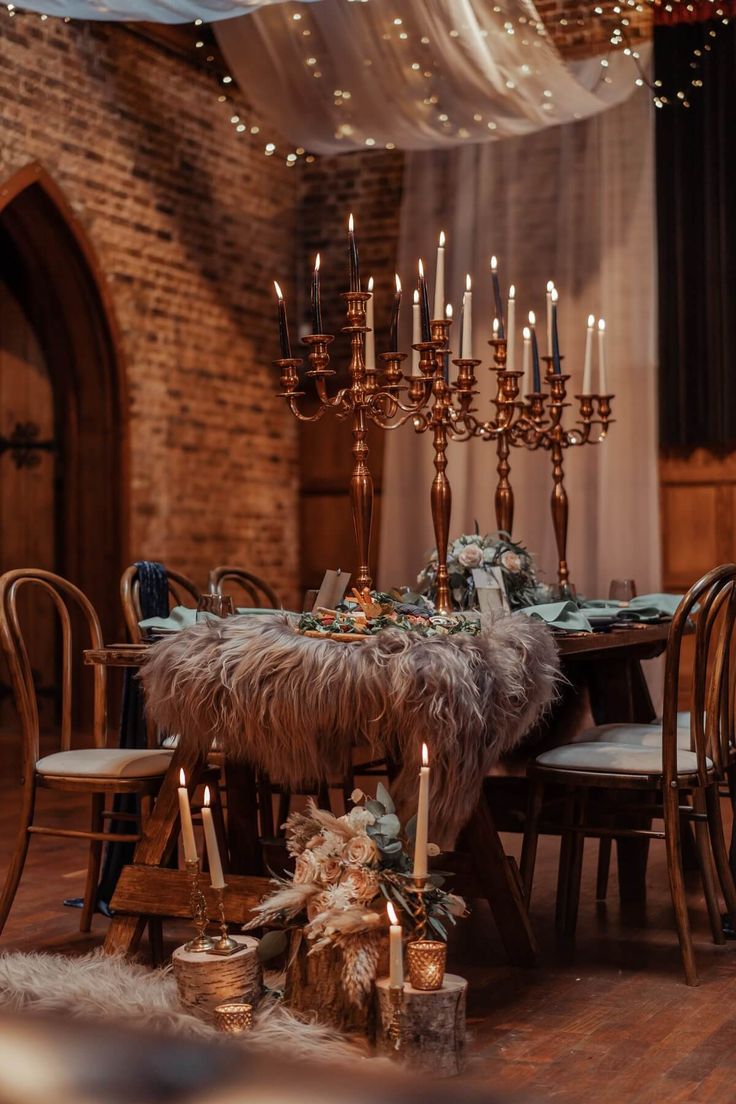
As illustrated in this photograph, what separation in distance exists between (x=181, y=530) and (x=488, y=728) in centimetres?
487

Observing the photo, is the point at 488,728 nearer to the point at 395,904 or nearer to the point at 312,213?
the point at 395,904

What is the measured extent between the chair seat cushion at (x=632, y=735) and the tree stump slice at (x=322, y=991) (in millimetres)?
1149

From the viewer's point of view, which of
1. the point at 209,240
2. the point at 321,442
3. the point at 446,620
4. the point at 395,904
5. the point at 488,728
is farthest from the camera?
the point at 321,442

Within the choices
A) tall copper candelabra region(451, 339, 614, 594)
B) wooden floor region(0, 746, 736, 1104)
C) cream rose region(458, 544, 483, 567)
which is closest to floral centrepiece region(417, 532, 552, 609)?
cream rose region(458, 544, 483, 567)

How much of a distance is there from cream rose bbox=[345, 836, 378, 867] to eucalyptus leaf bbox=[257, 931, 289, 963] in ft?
0.72

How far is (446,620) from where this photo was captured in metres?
2.96

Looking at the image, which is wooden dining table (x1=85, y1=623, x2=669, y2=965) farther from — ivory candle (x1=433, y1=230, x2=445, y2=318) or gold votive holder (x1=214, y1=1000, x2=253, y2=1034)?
ivory candle (x1=433, y1=230, x2=445, y2=318)

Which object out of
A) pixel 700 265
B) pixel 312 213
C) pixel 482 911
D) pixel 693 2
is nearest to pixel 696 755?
pixel 482 911

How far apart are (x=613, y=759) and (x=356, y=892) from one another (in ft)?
2.92

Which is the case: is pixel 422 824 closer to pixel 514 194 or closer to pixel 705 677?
pixel 705 677

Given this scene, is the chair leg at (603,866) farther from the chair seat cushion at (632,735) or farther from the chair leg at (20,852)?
the chair leg at (20,852)

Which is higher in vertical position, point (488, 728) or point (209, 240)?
point (209, 240)

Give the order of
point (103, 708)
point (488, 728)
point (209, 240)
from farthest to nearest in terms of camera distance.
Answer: point (209, 240), point (103, 708), point (488, 728)

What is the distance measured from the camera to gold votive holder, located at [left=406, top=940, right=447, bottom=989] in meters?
2.32
